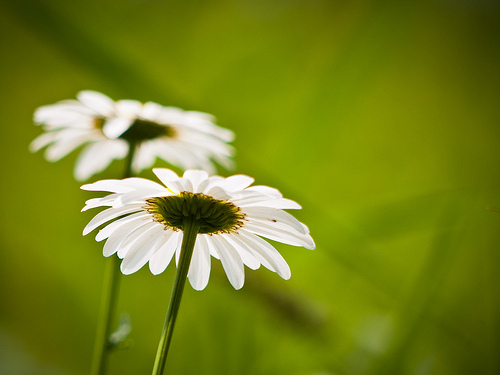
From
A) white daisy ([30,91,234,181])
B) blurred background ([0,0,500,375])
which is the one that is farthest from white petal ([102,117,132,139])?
blurred background ([0,0,500,375])

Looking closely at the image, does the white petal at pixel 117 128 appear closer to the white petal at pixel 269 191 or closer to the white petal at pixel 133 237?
the white petal at pixel 133 237

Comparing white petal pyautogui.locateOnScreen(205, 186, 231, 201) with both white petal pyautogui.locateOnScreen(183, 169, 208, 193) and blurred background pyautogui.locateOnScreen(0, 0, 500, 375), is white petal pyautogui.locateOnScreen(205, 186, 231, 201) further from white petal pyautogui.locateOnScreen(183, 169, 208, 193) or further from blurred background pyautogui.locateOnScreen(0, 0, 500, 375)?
blurred background pyautogui.locateOnScreen(0, 0, 500, 375)

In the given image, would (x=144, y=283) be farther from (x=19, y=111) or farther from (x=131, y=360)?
(x=19, y=111)

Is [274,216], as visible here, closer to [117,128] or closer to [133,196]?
[133,196]

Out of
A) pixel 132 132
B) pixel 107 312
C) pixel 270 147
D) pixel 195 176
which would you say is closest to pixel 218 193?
pixel 195 176

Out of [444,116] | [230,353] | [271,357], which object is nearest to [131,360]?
[271,357]
